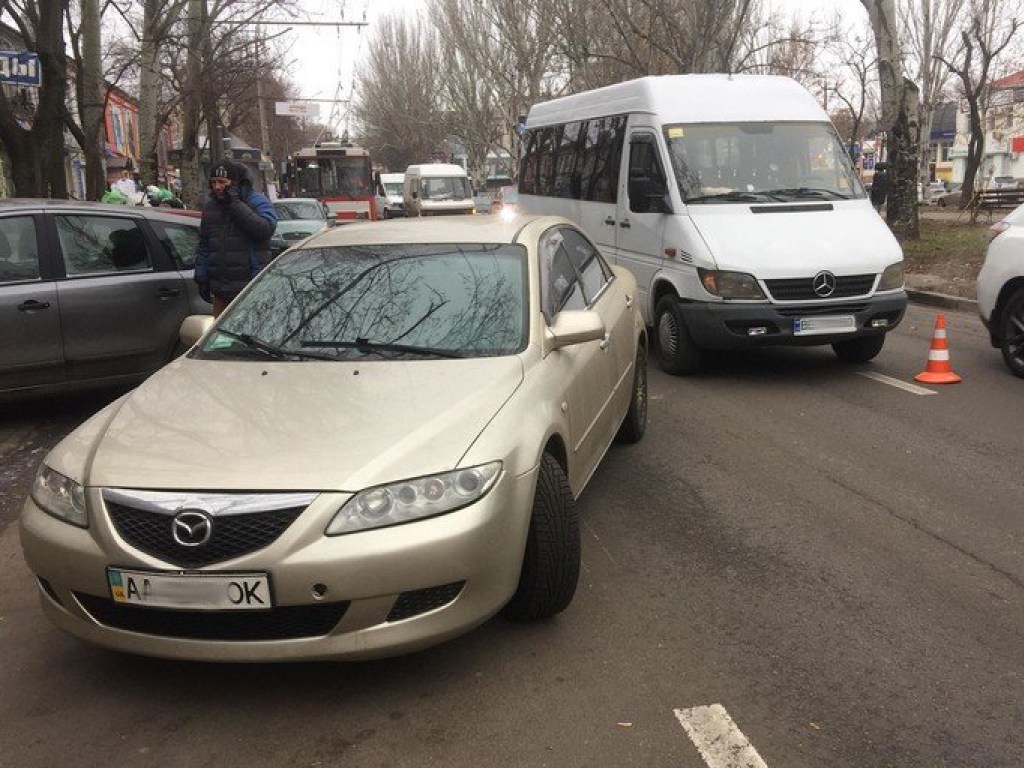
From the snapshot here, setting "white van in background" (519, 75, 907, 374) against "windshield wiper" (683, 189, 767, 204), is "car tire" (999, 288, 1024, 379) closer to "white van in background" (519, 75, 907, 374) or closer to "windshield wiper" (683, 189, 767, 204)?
"white van in background" (519, 75, 907, 374)

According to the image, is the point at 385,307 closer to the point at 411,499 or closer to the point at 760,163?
the point at 411,499

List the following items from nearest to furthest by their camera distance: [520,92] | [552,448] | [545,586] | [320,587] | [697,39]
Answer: [320,587] < [545,586] < [552,448] < [697,39] < [520,92]

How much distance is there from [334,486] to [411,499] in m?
0.24

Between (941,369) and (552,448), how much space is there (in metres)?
5.21

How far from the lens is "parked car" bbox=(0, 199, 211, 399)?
6.24 metres

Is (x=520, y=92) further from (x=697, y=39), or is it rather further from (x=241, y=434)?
(x=241, y=434)

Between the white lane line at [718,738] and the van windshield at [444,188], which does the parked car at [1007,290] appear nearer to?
the white lane line at [718,738]

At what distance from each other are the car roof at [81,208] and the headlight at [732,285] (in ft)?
13.7

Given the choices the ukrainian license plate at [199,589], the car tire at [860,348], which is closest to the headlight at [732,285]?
the car tire at [860,348]

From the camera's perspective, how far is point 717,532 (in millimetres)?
4520

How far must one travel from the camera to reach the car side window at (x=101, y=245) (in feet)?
21.5

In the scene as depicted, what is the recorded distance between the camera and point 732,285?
7277 mm

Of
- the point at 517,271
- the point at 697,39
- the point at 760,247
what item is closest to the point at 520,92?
the point at 697,39

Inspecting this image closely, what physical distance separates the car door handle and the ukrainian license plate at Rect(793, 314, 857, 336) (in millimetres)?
5488
